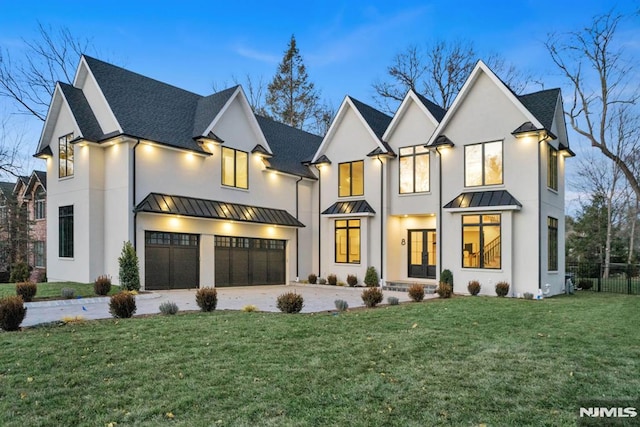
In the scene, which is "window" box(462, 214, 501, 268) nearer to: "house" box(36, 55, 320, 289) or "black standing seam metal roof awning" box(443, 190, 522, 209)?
"black standing seam metal roof awning" box(443, 190, 522, 209)

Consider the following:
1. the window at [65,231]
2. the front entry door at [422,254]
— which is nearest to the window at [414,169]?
the front entry door at [422,254]

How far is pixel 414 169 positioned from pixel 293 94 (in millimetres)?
19611

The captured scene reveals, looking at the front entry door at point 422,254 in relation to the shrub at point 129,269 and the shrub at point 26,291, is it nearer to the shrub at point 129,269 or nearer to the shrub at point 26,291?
the shrub at point 129,269

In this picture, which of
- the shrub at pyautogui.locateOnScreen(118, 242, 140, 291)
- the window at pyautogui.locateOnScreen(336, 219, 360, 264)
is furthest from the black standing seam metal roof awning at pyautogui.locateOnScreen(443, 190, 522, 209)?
the shrub at pyautogui.locateOnScreen(118, 242, 140, 291)

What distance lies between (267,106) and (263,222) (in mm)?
19058

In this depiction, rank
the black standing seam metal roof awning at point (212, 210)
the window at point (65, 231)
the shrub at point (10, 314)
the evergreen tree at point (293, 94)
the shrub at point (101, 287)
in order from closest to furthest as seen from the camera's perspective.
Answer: the shrub at point (10, 314), the shrub at point (101, 287), the black standing seam metal roof awning at point (212, 210), the window at point (65, 231), the evergreen tree at point (293, 94)

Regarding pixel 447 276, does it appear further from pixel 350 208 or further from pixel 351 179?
pixel 351 179

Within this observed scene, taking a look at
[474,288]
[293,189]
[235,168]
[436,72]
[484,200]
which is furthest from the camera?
[436,72]

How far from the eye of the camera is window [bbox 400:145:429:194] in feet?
64.1

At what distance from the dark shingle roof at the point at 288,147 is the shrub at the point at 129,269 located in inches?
326

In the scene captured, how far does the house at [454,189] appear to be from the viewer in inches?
648

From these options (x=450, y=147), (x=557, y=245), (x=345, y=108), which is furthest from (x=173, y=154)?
(x=557, y=245)

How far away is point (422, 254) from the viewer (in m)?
20.5

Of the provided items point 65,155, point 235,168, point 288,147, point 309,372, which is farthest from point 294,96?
point 309,372
